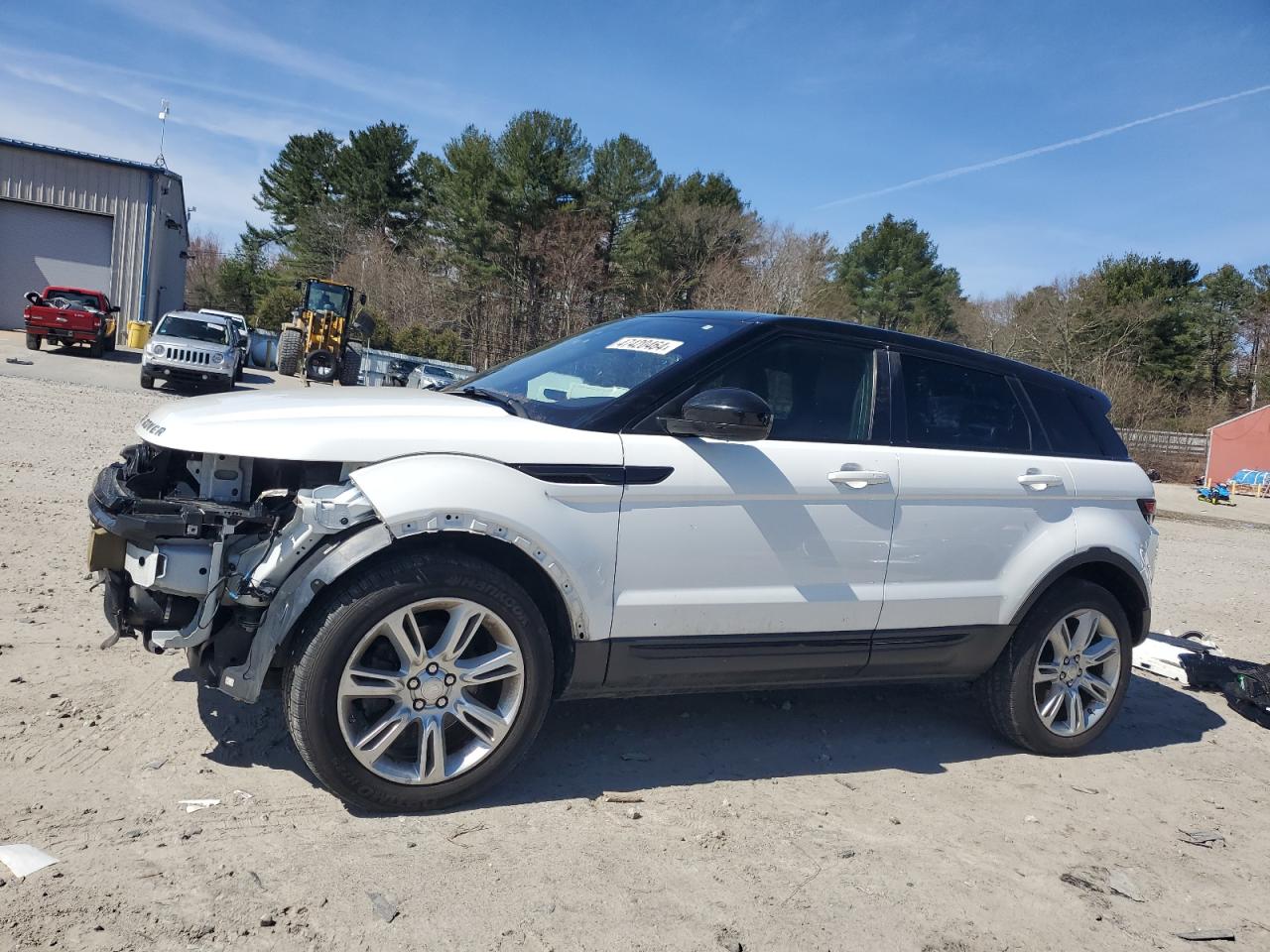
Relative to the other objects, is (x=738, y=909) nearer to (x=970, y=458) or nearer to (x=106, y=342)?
(x=970, y=458)

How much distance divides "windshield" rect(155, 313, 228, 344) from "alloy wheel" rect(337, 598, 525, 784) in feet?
65.4

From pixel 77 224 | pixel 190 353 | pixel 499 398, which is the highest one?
pixel 77 224

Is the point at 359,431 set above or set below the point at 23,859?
above

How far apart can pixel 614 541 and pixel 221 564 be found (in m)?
1.34

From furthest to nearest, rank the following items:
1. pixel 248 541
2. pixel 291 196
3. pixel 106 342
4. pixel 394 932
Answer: pixel 291 196
pixel 106 342
pixel 248 541
pixel 394 932

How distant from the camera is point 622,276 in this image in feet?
144

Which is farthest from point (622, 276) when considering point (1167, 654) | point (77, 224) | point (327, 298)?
point (1167, 654)

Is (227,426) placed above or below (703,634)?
above

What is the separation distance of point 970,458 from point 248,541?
3044 mm

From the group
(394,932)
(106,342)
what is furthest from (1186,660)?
(106,342)

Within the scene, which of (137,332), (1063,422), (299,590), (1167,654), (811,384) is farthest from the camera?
(137,332)

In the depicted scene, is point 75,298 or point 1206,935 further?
point 75,298

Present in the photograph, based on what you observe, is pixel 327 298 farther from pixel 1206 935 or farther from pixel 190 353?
pixel 1206 935

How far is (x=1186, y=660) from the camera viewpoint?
239 inches
